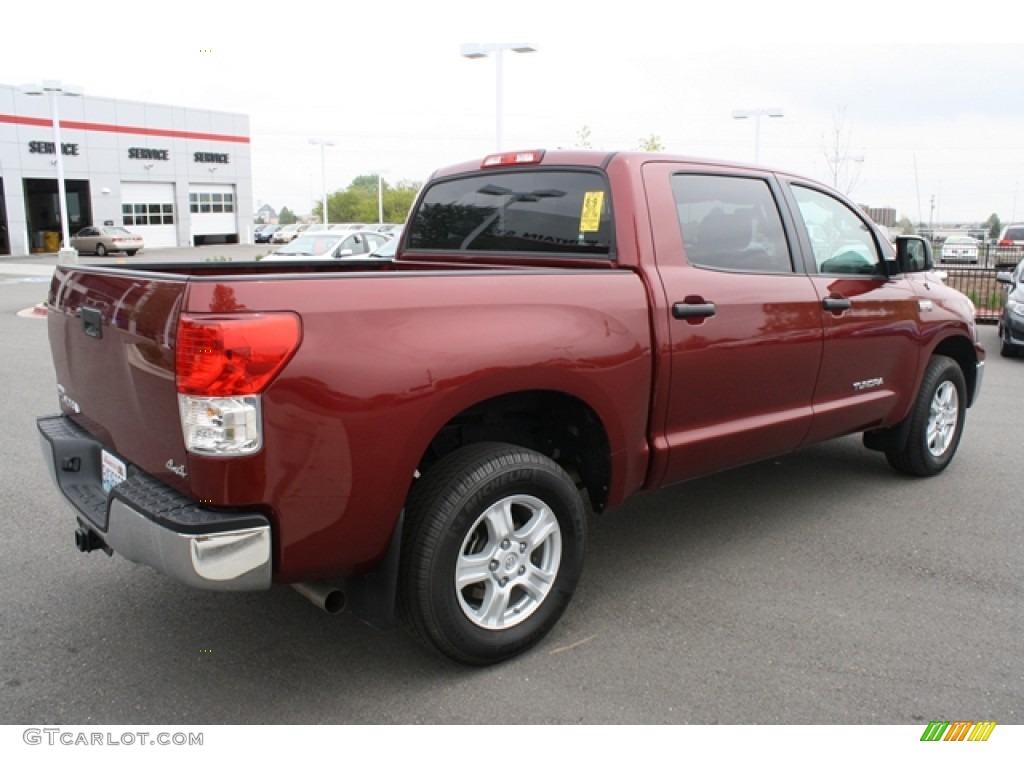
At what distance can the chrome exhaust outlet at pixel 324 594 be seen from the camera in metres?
3.02

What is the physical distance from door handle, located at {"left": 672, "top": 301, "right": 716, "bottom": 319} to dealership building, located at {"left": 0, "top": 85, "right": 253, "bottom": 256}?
1857 inches

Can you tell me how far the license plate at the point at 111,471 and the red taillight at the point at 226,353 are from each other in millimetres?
725

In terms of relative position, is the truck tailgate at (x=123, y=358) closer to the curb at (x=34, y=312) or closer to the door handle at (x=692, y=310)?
the door handle at (x=692, y=310)

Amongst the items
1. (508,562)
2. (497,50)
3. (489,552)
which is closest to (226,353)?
(489,552)

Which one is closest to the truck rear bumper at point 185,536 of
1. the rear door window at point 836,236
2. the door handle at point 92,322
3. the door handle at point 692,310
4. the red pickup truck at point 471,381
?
the red pickup truck at point 471,381

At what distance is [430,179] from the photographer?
4906 millimetres

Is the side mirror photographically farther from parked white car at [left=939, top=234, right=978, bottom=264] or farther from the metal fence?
parked white car at [left=939, top=234, right=978, bottom=264]

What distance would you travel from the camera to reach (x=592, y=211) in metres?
3.89

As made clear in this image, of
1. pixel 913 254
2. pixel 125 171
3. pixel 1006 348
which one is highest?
pixel 125 171

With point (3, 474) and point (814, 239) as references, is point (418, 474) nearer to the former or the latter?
point (814, 239)

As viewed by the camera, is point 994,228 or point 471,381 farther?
point 994,228
